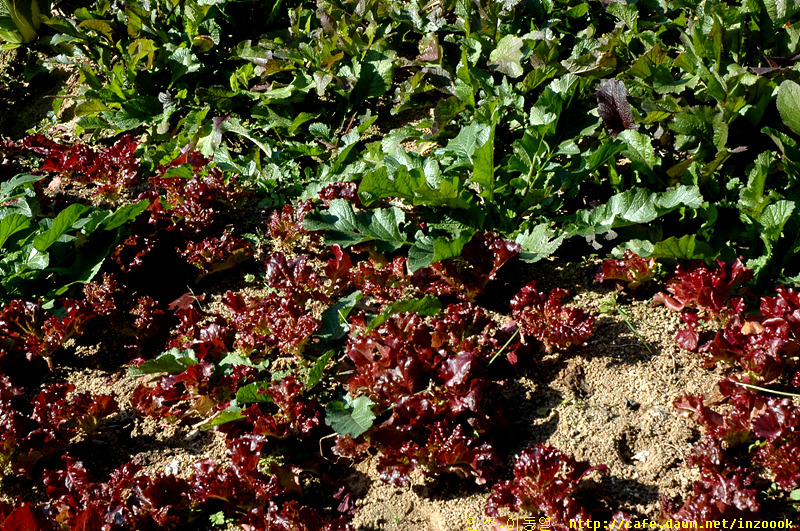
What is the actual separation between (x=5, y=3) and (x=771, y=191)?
18.3 ft

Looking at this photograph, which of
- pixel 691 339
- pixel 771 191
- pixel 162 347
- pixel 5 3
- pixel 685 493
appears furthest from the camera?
pixel 5 3

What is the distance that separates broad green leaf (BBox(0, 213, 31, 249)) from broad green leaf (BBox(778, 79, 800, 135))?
3668 mm

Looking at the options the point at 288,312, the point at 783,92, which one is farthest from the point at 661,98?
the point at 288,312

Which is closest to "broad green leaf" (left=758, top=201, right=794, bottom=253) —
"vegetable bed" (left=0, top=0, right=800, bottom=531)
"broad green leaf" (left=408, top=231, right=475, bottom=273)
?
"vegetable bed" (left=0, top=0, right=800, bottom=531)

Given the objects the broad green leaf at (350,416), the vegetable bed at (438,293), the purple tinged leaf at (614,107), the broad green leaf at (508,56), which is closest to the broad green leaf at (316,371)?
the vegetable bed at (438,293)

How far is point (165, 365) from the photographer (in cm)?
318

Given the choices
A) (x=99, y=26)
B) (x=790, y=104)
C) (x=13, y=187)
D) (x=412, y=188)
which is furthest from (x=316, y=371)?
(x=99, y=26)

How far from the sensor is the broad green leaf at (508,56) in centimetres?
422

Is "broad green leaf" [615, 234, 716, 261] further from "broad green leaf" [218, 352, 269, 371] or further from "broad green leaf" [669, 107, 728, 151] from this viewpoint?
"broad green leaf" [218, 352, 269, 371]

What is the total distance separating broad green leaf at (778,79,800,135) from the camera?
3.15 metres

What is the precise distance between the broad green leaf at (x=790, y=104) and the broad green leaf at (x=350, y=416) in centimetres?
216

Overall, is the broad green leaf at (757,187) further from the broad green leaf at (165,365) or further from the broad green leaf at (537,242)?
the broad green leaf at (165,365)

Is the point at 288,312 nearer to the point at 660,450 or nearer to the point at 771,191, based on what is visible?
the point at 660,450

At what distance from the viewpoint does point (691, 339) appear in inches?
114
